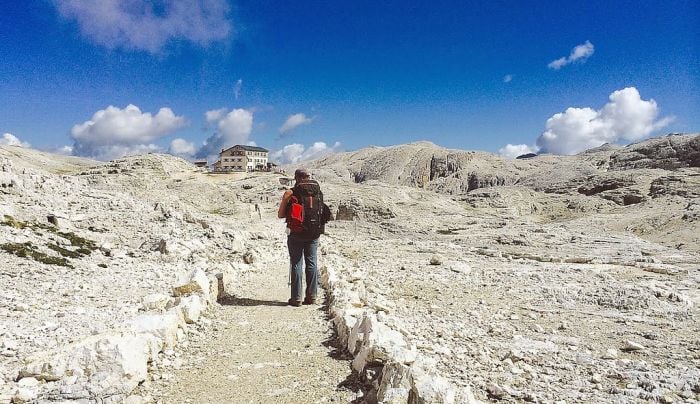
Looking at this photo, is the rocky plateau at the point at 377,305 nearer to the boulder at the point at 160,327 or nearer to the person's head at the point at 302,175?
the boulder at the point at 160,327

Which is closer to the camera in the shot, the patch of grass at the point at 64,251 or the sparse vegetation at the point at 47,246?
the sparse vegetation at the point at 47,246

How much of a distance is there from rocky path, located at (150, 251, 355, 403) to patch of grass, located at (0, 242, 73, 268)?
14.8 feet

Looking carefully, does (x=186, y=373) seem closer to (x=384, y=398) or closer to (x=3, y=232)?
(x=384, y=398)

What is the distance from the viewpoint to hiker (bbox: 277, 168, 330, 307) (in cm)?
954

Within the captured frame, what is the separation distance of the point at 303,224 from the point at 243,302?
2.03m

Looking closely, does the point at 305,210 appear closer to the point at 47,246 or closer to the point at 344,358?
the point at 344,358

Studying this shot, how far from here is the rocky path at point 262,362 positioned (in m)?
5.48

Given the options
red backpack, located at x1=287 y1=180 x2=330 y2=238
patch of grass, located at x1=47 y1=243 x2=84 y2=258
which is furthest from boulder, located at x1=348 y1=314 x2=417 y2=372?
patch of grass, located at x1=47 y1=243 x2=84 y2=258

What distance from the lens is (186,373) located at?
607 cm

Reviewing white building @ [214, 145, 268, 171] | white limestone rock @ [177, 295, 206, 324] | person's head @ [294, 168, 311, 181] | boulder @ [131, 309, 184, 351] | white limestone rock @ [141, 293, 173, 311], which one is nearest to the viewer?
boulder @ [131, 309, 184, 351]

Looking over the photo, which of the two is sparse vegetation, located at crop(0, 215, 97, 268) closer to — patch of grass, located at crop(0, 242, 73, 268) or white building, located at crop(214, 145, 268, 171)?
patch of grass, located at crop(0, 242, 73, 268)

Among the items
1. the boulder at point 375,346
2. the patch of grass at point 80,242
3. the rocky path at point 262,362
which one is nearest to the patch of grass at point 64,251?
the patch of grass at point 80,242

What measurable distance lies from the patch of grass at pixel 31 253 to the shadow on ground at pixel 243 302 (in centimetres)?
401

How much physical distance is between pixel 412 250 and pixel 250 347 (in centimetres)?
1684
